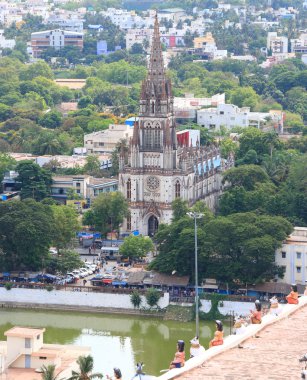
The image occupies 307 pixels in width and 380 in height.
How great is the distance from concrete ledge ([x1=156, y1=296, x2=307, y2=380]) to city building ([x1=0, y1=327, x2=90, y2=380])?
10177 mm

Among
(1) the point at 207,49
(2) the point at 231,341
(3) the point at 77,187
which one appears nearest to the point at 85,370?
(2) the point at 231,341

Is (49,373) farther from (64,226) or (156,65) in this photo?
(156,65)

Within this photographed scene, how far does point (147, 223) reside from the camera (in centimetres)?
4706

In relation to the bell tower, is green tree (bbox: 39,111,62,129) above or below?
below

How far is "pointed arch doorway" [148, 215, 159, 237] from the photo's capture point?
46.9 meters

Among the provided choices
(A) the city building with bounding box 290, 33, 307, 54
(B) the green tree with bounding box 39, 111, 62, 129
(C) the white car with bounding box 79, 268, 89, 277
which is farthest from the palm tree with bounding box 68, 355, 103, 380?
(A) the city building with bounding box 290, 33, 307, 54

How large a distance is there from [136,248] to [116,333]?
22.2 feet

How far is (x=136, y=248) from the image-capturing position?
142 ft

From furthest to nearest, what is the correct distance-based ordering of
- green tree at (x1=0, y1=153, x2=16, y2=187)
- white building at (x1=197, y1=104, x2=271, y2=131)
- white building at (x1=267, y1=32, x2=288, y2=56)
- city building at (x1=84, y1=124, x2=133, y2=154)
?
white building at (x1=267, y1=32, x2=288, y2=56) → white building at (x1=197, y1=104, x2=271, y2=131) → city building at (x1=84, y1=124, x2=133, y2=154) → green tree at (x1=0, y1=153, x2=16, y2=187)

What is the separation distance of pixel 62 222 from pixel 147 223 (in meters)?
4.13

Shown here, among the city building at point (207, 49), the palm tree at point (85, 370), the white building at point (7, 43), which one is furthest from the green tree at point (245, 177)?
the white building at point (7, 43)

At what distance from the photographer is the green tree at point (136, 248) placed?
43125 millimetres

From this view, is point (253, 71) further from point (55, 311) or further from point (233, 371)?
point (233, 371)

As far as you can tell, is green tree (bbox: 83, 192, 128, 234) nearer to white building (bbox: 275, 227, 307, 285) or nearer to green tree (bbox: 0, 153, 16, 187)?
white building (bbox: 275, 227, 307, 285)
